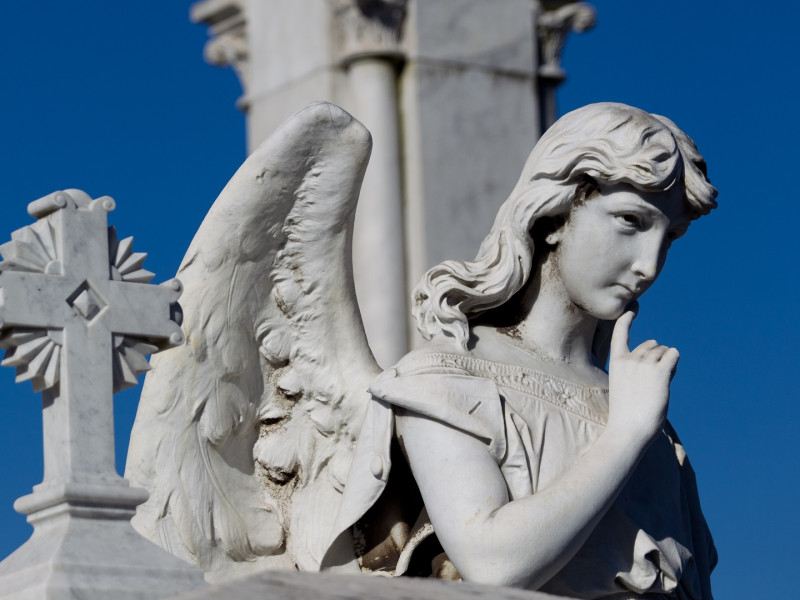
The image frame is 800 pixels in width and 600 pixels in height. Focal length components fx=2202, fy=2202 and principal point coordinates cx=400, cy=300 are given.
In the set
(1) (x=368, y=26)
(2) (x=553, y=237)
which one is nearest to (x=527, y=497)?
(2) (x=553, y=237)

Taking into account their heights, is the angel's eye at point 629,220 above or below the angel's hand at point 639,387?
above

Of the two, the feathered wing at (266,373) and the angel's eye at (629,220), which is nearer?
the angel's eye at (629,220)

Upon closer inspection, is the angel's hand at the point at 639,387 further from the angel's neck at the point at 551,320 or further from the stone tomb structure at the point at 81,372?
the stone tomb structure at the point at 81,372

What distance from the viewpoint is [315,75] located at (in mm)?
13344

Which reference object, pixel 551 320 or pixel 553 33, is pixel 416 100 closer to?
pixel 553 33

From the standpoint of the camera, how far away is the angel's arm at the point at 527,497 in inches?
220

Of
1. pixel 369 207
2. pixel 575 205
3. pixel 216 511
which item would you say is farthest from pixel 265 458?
pixel 369 207

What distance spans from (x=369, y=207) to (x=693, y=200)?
23.1 feet

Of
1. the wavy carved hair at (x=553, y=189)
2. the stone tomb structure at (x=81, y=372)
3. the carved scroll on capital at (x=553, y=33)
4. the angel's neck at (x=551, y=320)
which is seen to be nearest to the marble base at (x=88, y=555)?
the stone tomb structure at (x=81, y=372)

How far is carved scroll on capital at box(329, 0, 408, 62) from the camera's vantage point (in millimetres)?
13117

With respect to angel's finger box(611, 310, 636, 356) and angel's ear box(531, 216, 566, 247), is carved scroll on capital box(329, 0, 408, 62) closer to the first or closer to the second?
angel's ear box(531, 216, 566, 247)

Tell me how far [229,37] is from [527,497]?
29.5ft

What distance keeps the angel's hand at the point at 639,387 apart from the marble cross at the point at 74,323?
1.22 meters

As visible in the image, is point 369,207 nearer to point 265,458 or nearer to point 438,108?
point 438,108
